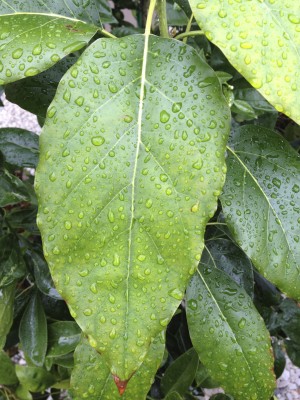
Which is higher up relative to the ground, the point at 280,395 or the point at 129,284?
the point at 129,284

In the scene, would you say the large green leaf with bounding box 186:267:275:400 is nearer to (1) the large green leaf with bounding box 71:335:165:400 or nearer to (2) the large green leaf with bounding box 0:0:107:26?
(1) the large green leaf with bounding box 71:335:165:400

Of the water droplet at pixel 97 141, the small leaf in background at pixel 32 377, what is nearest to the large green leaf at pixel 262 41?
the water droplet at pixel 97 141

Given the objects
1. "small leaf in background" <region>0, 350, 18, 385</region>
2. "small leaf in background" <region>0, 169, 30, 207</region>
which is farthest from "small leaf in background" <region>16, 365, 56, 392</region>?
"small leaf in background" <region>0, 169, 30, 207</region>

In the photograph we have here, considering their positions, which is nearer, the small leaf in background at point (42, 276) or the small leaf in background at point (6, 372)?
the small leaf in background at point (42, 276)

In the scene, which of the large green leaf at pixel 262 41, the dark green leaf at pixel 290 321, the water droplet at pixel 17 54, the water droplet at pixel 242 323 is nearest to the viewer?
the large green leaf at pixel 262 41

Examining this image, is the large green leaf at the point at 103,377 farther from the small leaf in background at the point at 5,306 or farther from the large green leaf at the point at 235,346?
the small leaf in background at the point at 5,306

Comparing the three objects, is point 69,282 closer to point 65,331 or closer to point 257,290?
point 65,331

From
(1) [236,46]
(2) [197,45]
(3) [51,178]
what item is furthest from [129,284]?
(2) [197,45]

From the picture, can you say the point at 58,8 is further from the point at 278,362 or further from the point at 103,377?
the point at 278,362
